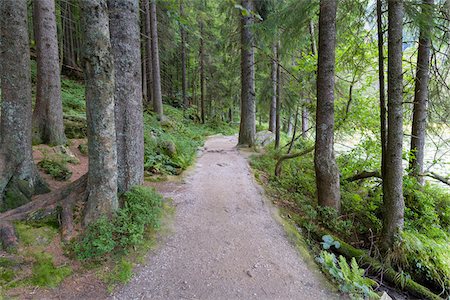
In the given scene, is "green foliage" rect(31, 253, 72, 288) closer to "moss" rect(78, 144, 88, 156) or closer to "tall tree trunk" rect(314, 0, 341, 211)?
"moss" rect(78, 144, 88, 156)

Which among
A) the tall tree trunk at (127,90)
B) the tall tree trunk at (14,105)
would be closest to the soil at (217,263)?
the tall tree trunk at (14,105)

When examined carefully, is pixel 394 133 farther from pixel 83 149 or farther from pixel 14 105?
pixel 83 149

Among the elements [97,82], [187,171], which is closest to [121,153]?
[97,82]

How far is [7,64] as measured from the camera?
3.73 metres

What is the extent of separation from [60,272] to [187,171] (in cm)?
402

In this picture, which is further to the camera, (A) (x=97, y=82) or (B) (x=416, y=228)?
(B) (x=416, y=228)

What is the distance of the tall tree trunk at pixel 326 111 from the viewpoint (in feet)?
15.5

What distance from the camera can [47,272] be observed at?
9.24 feet

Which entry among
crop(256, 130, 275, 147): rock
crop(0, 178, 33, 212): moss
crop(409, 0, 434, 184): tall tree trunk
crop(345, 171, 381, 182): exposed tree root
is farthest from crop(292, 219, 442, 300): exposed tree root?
crop(256, 130, 275, 147): rock

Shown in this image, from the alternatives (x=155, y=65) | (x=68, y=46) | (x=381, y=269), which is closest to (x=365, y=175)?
(x=381, y=269)

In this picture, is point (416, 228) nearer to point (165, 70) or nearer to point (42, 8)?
point (42, 8)

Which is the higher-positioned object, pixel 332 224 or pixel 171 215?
pixel 171 215

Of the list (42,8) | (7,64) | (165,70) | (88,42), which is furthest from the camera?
(165,70)

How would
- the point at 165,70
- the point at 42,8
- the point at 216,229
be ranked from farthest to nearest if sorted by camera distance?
the point at 165,70, the point at 42,8, the point at 216,229
